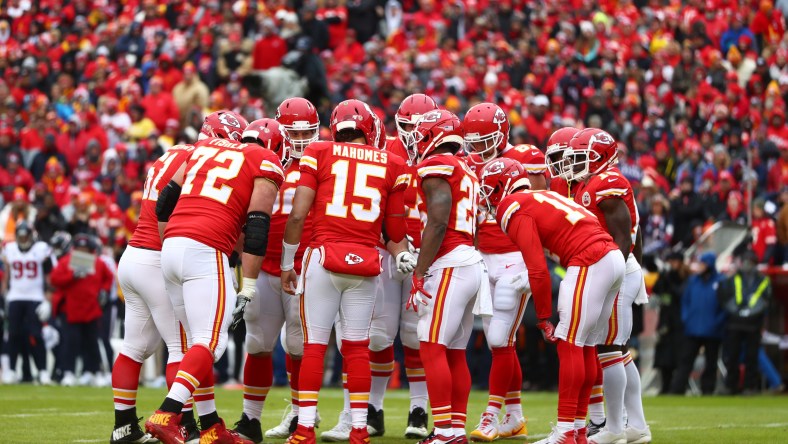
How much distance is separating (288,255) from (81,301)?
27.0 feet

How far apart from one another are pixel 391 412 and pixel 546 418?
4.91 feet

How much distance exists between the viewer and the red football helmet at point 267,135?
28.3 ft

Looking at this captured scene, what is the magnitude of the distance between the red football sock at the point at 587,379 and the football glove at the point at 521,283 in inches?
49.0

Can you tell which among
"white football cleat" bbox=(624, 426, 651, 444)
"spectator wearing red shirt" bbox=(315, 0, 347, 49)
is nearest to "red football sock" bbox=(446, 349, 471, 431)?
"white football cleat" bbox=(624, 426, 651, 444)

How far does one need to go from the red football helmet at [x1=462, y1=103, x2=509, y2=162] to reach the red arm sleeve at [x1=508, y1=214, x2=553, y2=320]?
1.21 metres

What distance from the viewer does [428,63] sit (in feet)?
74.0

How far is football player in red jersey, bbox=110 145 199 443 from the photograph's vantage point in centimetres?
850

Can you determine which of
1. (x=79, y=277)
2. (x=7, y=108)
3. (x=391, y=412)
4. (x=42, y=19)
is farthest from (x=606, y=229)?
(x=42, y=19)

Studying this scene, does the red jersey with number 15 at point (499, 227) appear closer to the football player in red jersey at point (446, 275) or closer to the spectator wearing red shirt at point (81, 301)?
the football player in red jersey at point (446, 275)

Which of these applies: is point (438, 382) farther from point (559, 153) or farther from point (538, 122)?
point (538, 122)

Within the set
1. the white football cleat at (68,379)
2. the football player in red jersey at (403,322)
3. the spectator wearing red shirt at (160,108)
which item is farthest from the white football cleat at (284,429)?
the spectator wearing red shirt at (160,108)

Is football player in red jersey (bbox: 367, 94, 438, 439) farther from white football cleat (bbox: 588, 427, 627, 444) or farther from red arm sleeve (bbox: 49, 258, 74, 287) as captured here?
red arm sleeve (bbox: 49, 258, 74, 287)

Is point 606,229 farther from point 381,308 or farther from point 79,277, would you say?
point 79,277

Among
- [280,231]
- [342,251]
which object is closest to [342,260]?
[342,251]
